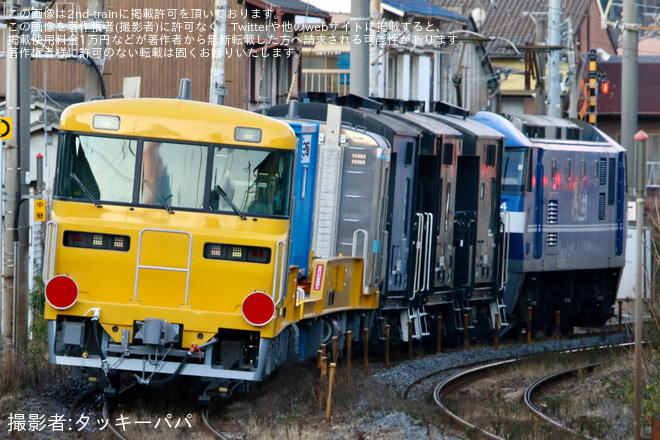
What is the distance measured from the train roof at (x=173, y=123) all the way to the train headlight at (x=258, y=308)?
1.47 m

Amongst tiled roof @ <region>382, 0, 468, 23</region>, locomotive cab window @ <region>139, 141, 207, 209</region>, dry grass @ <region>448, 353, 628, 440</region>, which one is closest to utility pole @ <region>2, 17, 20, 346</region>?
locomotive cab window @ <region>139, 141, 207, 209</region>

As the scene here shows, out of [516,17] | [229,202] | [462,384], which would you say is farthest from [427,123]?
[516,17]

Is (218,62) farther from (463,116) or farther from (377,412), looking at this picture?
(377,412)

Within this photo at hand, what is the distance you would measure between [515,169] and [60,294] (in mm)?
11163

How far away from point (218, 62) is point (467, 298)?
5.71m

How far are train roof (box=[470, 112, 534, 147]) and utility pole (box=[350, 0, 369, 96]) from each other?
275cm

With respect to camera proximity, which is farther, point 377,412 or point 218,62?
point 218,62

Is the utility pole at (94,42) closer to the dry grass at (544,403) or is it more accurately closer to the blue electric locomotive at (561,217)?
the dry grass at (544,403)

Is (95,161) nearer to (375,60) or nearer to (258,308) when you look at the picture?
(258,308)

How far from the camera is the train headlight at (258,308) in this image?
10.7 m

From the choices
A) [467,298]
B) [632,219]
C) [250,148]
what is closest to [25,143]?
[250,148]

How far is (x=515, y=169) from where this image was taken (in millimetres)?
20078

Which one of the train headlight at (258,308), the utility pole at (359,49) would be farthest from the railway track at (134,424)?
the utility pole at (359,49)

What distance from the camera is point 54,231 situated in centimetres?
1077
